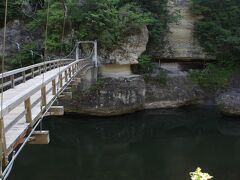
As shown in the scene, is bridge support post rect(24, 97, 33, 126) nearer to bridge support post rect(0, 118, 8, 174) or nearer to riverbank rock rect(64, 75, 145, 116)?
bridge support post rect(0, 118, 8, 174)

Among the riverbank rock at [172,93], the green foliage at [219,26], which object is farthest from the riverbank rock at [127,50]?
the green foliage at [219,26]

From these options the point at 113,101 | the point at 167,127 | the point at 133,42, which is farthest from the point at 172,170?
the point at 133,42

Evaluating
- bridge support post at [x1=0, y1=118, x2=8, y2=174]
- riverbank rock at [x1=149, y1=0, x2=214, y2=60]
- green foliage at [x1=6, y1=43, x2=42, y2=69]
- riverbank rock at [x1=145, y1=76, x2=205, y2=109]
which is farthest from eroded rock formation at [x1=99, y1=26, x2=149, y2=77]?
bridge support post at [x1=0, y1=118, x2=8, y2=174]

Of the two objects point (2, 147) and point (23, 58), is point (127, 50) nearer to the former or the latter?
point (23, 58)

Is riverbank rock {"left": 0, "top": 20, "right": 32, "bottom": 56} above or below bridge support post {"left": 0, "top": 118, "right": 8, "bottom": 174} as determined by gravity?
above

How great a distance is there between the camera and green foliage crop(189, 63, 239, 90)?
17.6 metres

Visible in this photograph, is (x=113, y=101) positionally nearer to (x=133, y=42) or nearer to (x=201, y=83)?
(x=133, y=42)

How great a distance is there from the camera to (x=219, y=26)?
58.9 ft

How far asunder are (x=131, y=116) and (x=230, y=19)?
7.92m

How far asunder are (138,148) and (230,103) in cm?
606

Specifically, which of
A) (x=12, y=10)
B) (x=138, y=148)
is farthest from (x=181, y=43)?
(x=12, y=10)

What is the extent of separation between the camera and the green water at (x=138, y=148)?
1045 cm

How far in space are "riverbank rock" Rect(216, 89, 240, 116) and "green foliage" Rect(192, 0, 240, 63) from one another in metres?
2.34

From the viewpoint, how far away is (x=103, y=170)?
35.2 ft
